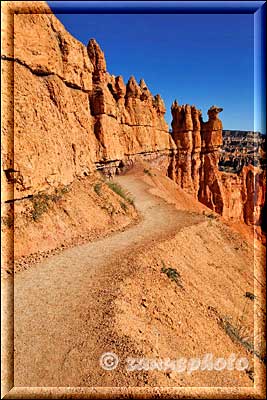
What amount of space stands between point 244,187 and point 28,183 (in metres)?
39.9

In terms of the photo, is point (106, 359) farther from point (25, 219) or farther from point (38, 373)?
point (25, 219)

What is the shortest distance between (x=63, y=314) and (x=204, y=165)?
37327 millimetres

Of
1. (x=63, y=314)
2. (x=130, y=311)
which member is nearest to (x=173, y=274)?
(x=130, y=311)

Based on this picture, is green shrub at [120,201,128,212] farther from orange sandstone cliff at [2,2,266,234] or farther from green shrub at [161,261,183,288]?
green shrub at [161,261,183,288]

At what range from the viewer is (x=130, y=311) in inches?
238

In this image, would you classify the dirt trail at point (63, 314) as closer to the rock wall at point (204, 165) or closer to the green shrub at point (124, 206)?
the green shrub at point (124, 206)

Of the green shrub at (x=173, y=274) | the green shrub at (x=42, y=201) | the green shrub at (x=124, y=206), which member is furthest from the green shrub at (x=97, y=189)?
the green shrub at (x=173, y=274)

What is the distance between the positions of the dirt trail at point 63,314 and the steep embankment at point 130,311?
0.6 inches

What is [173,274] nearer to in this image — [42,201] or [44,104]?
[42,201]

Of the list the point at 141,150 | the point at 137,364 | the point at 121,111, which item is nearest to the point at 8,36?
the point at 137,364

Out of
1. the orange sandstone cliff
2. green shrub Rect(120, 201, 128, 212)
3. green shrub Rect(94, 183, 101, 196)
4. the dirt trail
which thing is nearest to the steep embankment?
the dirt trail

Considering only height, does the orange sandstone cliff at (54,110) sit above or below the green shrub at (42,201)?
above

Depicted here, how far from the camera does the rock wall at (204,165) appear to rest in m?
37.9

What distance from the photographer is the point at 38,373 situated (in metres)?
4.40
